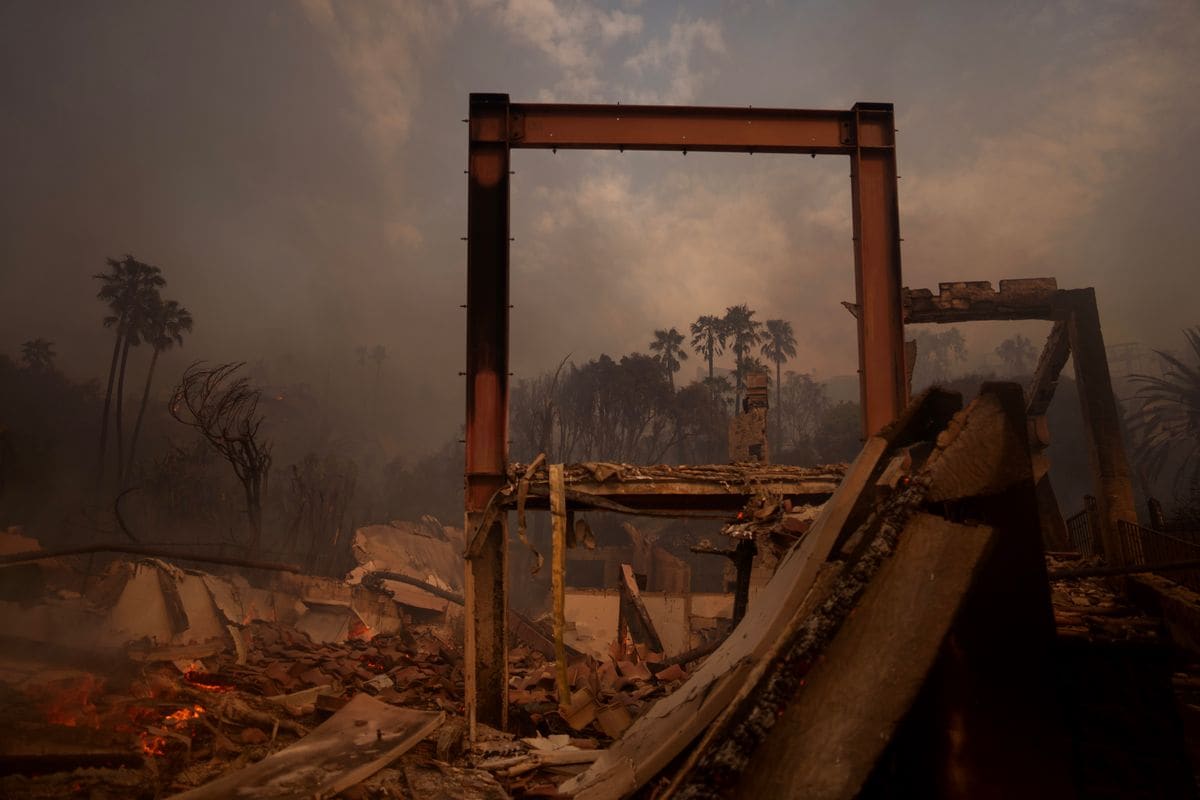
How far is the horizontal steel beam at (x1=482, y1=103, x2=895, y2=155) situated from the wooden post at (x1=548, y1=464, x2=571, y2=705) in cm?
461

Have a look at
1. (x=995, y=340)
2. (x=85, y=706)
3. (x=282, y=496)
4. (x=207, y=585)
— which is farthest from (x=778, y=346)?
(x=995, y=340)

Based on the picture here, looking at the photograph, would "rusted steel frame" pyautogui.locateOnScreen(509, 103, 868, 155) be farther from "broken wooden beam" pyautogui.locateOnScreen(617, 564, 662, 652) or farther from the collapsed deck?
"broken wooden beam" pyautogui.locateOnScreen(617, 564, 662, 652)

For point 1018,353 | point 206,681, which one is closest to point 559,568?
point 206,681

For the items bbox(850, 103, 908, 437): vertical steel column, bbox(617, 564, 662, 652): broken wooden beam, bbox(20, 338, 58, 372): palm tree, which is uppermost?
bbox(20, 338, 58, 372): palm tree

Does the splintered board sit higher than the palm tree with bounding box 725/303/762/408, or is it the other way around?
the palm tree with bounding box 725/303/762/408

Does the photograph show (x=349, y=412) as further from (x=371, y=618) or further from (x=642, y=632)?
(x=642, y=632)

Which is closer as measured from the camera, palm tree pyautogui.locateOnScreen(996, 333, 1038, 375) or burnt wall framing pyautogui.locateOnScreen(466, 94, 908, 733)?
burnt wall framing pyautogui.locateOnScreen(466, 94, 908, 733)

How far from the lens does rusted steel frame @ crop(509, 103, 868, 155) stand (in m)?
8.17

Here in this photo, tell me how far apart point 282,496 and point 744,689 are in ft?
155

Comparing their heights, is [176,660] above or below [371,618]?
above

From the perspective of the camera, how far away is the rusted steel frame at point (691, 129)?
8172 mm

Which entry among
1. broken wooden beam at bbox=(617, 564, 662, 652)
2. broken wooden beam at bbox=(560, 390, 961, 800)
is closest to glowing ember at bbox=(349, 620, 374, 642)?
broken wooden beam at bbox=(617, 564, 662, 652)

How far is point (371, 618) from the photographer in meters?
16.5

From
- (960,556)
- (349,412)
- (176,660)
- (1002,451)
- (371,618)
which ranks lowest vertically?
(371,618)
